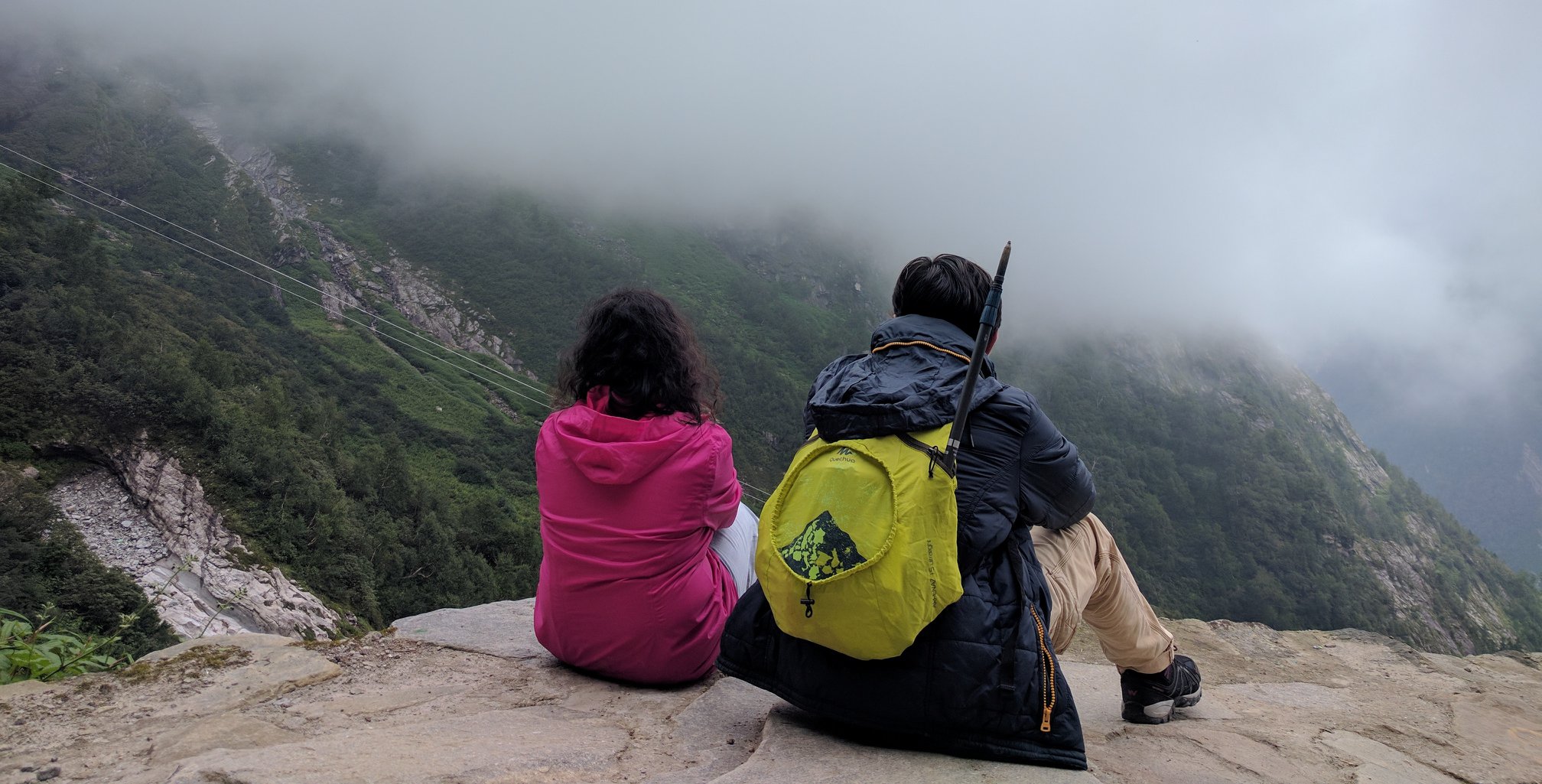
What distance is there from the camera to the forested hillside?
32.9 metres

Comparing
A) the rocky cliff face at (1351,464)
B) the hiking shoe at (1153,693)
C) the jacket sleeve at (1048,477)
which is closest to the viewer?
the jacket sleeve at (1048,477)

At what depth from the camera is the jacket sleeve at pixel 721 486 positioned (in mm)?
3566

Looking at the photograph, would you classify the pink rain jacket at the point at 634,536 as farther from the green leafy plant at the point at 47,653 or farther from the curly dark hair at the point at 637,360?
the green leafy plant at the point at 47,653

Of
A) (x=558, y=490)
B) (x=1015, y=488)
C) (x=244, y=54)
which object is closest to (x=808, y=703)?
(x=1015, y=488)

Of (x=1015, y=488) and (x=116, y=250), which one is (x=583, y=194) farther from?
(x=1015, y=488)

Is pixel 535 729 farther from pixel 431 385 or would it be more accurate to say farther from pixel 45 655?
pixel 431 385

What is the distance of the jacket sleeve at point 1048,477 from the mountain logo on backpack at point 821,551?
759 millimetres

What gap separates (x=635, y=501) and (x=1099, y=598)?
216 cm

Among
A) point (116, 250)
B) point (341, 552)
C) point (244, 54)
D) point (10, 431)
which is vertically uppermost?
point (244, 54)

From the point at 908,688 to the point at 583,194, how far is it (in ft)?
481

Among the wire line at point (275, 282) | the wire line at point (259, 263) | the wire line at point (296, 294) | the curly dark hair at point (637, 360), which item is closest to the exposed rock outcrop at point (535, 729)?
the curly dark hair at point (637, 360)

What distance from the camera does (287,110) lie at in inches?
5128

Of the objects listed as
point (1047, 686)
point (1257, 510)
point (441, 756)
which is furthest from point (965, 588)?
point (1257, 510)

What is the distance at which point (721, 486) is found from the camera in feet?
11.9
